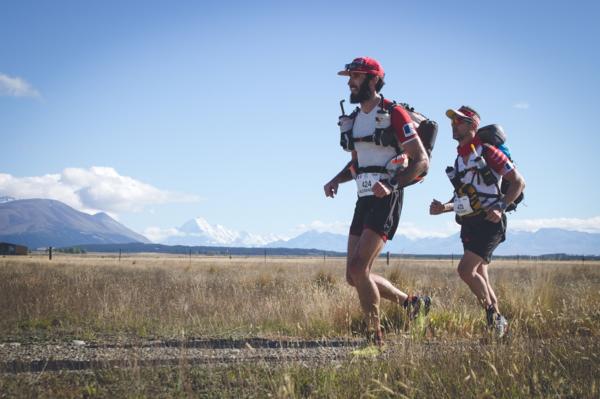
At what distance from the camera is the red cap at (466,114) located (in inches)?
233

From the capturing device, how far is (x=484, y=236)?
18.9ft

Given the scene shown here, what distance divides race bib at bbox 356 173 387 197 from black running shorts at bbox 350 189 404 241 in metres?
0.05

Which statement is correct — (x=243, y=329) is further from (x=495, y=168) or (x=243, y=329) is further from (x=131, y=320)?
(x=495, y=168)

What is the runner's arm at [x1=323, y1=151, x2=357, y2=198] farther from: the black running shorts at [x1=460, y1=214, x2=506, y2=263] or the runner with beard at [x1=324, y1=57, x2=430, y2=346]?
the black running shorts at [x1=460, y1=214, x2=506, y2=263]

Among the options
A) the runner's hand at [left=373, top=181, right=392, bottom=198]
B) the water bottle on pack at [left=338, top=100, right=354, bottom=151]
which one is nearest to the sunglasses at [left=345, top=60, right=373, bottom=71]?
the water bottle on pack at [left=338, top=100, right=354, bottom=151]

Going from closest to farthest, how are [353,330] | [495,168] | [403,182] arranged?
1. [403,182]
2. [495,168]
3. [353,330]

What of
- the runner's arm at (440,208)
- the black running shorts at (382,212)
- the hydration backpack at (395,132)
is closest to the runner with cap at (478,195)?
the runner's arm at (440,208)

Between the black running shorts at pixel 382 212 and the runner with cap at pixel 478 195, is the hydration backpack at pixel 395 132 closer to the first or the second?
the black running shorts at pixel 382 212

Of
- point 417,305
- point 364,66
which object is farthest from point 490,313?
point 364,66

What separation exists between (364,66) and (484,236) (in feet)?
7.31

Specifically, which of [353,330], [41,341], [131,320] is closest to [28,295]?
[131,320]

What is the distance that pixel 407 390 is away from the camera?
10.4 ft

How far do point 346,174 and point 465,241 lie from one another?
1552 millimetres

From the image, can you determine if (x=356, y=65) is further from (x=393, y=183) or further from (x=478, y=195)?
(x=478, y=195)
